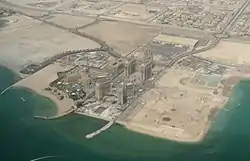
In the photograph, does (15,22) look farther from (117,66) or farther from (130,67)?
(130,67)

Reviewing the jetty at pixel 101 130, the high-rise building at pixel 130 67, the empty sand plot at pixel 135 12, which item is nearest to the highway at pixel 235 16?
the empty sand plot at pixel 135 12

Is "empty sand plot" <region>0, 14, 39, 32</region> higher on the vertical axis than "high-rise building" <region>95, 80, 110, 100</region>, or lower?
higher

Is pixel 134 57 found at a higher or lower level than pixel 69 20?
lower

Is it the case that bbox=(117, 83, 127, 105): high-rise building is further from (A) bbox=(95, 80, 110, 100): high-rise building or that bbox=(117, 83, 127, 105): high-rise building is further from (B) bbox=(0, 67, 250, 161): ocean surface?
(B) bbox=(0, 67, 250, 161): ocean surface

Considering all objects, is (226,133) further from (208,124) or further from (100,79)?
(100,79)

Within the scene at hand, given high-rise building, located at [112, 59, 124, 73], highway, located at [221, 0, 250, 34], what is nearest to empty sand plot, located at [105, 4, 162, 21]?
highway, located at [221, 0, 250, 34]

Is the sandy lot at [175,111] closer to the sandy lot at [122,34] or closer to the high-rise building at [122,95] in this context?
the high-rise building at [122,95]

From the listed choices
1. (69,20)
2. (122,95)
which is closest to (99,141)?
(122,95)
